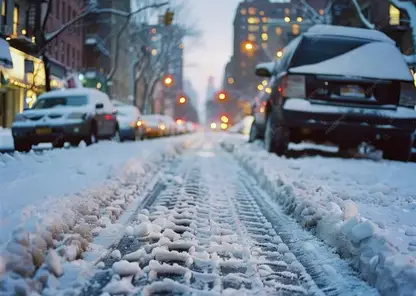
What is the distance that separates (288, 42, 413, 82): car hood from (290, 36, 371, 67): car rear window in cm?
10

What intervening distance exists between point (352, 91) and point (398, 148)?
5.25 feet

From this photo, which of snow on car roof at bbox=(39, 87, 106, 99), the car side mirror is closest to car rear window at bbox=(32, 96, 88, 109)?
snow on car roof at bbox=(39, 87, 106, 99)

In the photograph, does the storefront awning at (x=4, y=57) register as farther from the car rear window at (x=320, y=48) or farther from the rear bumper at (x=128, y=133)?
the car rear window at (x=320, y=48)

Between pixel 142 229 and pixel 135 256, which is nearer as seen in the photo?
pixel 135 256

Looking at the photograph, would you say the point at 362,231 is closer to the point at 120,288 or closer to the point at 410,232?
the point at 410,232

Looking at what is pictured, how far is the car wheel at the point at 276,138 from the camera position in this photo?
29.4 feet

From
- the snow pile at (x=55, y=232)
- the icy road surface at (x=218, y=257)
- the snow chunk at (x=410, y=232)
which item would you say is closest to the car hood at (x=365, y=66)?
the icy road surface at (x=218, y=257)

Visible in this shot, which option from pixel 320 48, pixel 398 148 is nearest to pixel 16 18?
pixel 320 48

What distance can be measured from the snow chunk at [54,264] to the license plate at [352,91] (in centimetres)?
636

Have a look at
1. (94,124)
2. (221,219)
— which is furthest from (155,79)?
(221,219)

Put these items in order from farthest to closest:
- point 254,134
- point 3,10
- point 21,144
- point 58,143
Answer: point 3,10 < point 254,134 < point 58,143 < point 21,144

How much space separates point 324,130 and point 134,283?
6.22m

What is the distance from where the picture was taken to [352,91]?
26.9 ft

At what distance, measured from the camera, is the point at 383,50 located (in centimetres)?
854
